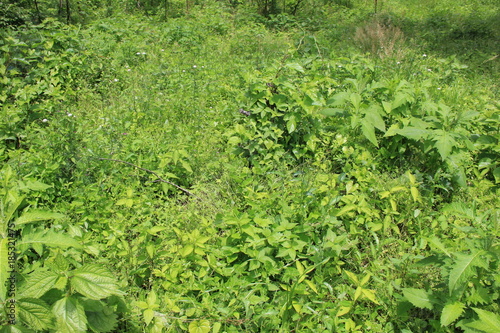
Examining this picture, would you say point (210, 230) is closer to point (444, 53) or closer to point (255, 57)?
point (255, 57)

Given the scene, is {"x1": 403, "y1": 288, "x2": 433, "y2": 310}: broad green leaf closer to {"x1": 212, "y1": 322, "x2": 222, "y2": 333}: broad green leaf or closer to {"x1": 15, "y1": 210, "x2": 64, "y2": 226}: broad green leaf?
{"x1": 212, "y1": 322, "x2": 222, "y2": 333}: broad green leaf

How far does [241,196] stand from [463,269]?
172 cm

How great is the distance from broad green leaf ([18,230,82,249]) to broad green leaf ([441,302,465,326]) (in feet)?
5.95

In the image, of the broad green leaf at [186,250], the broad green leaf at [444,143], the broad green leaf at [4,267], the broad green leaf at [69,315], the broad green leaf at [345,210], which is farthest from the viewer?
the broad green leaf at [444,143]

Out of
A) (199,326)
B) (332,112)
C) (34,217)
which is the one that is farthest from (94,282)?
(332,112)

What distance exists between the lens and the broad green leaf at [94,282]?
142 cm

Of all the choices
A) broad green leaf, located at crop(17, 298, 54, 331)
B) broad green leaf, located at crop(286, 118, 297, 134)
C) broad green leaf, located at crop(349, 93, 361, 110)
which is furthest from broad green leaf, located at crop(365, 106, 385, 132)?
broad green leaf, located at crop(17, 298, 54, 331)

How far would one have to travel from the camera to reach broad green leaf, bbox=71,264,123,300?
142cm

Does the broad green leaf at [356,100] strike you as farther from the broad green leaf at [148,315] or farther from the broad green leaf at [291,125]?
the broad green leaf at [148,315]

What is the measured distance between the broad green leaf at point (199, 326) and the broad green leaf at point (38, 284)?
2.48ft

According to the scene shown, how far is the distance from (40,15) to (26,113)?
3738 millimetres

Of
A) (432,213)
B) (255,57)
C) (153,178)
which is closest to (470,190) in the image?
(432,213)

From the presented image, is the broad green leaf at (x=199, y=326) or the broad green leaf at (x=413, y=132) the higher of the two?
the broad green leaf at (x=413, y=132)

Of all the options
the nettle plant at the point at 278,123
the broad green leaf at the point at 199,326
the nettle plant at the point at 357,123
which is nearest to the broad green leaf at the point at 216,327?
the broad green leaf at the point at 199,326
